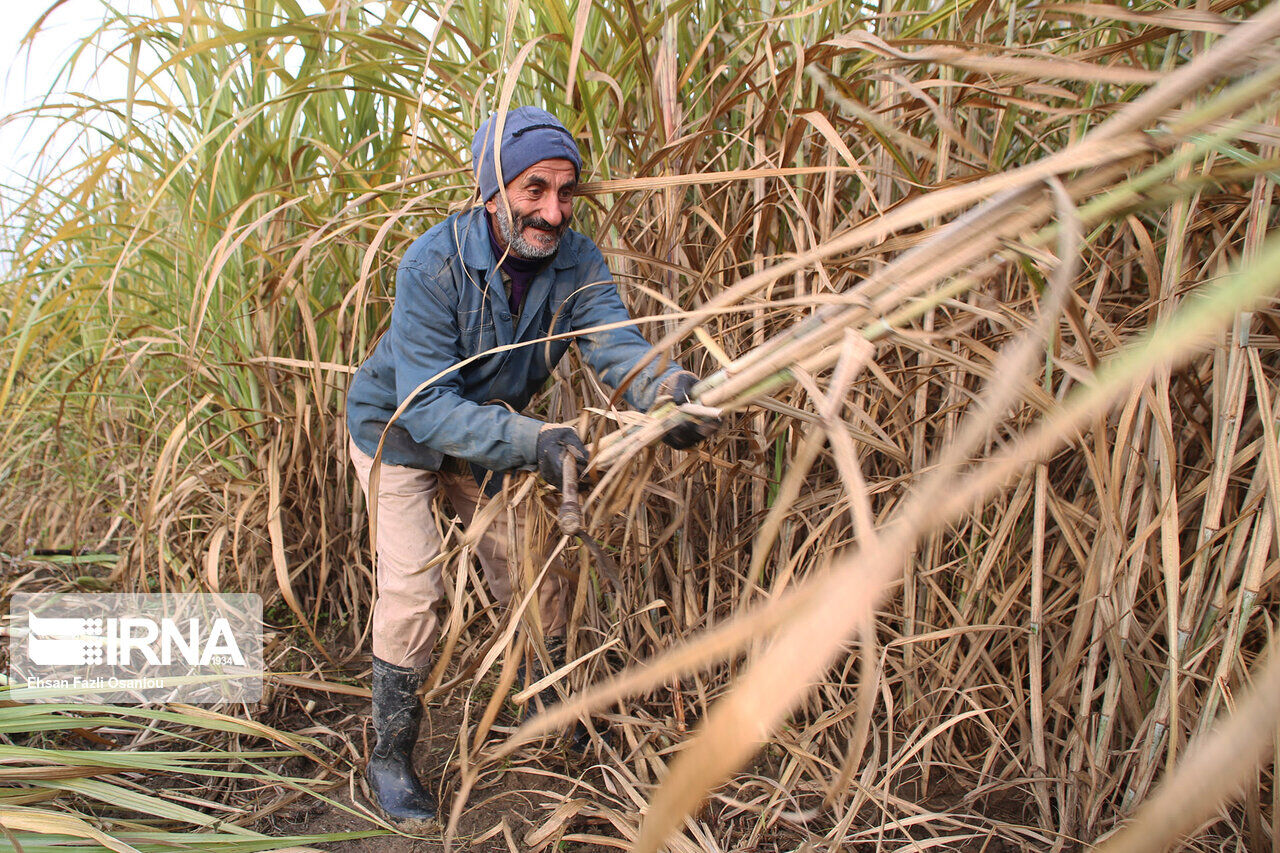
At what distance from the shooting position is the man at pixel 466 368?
1636mm

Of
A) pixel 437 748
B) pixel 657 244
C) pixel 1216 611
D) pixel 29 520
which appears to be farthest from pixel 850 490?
pixel 29 520

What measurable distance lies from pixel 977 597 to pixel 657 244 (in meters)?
0.98

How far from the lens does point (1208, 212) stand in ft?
4.89

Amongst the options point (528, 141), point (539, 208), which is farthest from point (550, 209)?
point (528, 141)

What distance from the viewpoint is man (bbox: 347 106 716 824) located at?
1636 millimetres

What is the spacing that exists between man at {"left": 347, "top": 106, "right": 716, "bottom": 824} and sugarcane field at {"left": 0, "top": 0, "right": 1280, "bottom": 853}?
1 cm

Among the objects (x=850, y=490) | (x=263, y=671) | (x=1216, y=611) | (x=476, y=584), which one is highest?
(x=850, y=490)

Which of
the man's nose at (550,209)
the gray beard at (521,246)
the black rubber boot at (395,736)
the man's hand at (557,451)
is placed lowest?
the black rubber boot at (395,736)

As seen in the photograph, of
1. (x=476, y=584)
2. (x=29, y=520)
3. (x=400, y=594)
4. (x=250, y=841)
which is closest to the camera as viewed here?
(x=250, y=841)

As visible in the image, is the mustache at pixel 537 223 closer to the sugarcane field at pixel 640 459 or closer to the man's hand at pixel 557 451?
the sugarcane field at pixel 640 459

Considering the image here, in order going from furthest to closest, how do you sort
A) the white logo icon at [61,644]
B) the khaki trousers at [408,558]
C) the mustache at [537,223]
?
the white logo icon at [61,644] → the khaki trousers at [408,558] → the mustache at [537,223]

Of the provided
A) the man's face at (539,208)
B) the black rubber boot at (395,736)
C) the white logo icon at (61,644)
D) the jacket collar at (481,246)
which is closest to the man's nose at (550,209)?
the man's face at (539,208)

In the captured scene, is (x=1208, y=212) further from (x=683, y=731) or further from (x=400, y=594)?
(x=400, y=594)

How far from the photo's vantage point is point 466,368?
6.02ft
